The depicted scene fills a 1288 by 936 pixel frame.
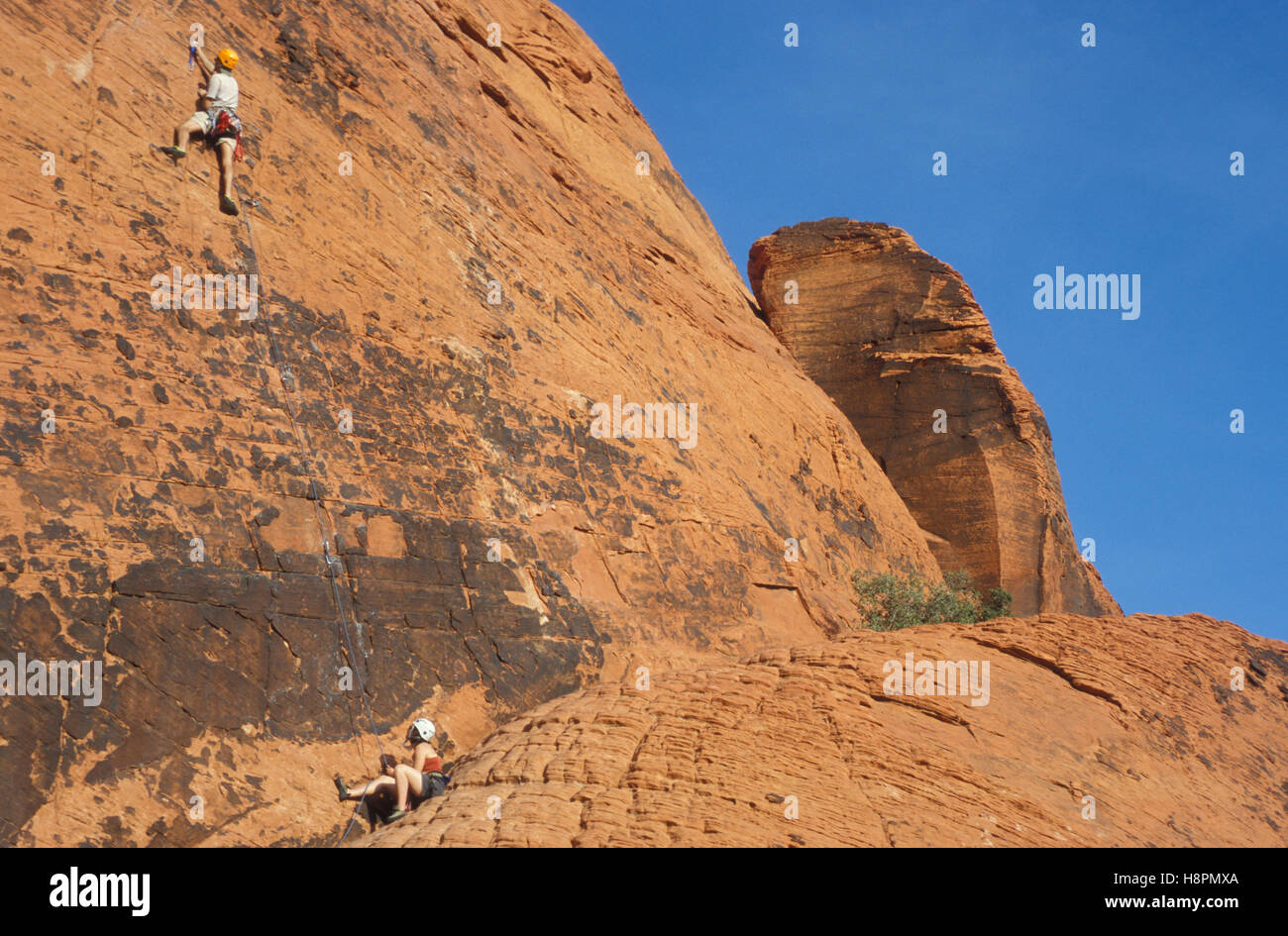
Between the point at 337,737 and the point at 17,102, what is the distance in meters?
7.30

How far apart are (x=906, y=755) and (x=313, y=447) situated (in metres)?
6.85

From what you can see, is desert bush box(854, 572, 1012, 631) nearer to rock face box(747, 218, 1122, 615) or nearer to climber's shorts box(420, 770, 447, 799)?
rock face box(747, 218, 1122, 615)

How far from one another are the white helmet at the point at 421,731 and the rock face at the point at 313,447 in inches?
19.0

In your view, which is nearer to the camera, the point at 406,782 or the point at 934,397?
the point at 406,782

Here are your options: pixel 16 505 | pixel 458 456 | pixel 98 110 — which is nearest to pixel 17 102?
pixel 98 110

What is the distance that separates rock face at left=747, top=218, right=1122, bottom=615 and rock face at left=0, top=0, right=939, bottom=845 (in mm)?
9769

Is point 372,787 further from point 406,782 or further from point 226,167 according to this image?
point 226,167

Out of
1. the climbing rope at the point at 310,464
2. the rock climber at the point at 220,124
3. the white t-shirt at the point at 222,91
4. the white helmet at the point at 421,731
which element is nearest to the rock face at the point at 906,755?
the white helmet at the point at 421,731

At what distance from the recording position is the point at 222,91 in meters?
13.8

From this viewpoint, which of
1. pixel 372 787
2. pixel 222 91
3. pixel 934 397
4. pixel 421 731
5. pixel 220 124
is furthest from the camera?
pixel 934 397

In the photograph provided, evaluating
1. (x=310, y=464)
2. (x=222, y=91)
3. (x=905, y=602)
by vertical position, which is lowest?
(x=905, y=602)

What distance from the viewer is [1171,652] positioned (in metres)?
12.8

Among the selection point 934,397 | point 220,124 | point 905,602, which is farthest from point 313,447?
point 934,397

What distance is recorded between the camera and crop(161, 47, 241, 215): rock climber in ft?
43.6
